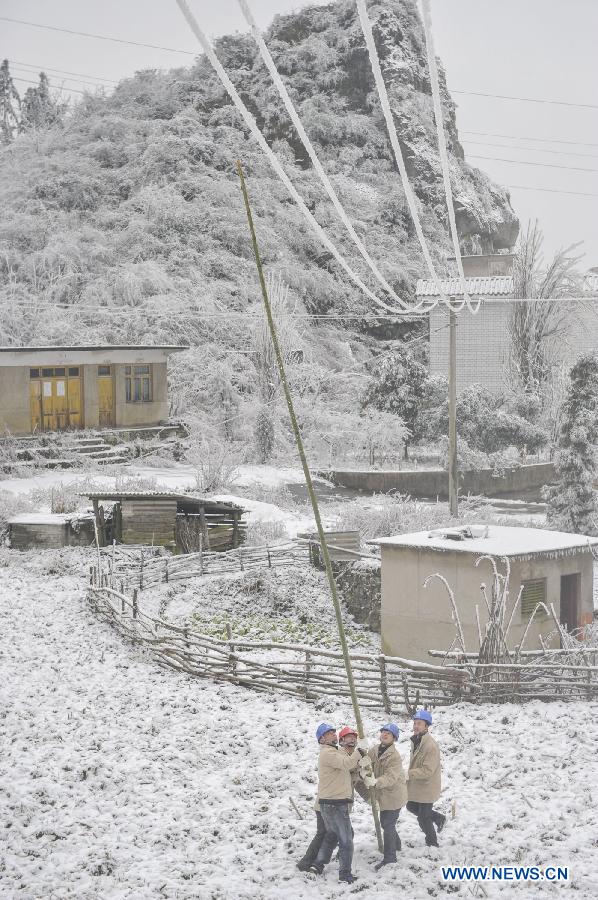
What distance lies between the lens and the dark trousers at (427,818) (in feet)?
29.9

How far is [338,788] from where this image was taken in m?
8.38

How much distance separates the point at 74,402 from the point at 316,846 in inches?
1119

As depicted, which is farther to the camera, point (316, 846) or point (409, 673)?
point (409, 673)

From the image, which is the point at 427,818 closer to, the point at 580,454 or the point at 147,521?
the point at 147,521

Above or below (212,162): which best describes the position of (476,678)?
below

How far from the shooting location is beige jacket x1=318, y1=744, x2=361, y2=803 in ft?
27.4

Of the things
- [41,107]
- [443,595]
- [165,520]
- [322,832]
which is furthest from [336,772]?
[41,107]

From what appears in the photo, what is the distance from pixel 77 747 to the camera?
12.1 m

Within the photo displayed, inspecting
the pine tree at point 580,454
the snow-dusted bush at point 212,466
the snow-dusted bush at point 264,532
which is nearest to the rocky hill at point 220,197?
the snow-dusted bush at point 212,466

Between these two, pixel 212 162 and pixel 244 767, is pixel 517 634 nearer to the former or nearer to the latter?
pixel 244 767

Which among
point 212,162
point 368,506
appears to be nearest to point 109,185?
point 212,162

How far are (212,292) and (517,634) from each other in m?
34.8

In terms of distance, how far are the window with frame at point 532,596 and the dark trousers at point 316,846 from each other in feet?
30.4

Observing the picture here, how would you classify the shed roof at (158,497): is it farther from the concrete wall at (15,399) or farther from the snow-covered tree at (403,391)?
the snow-covered tree at (403,391)
